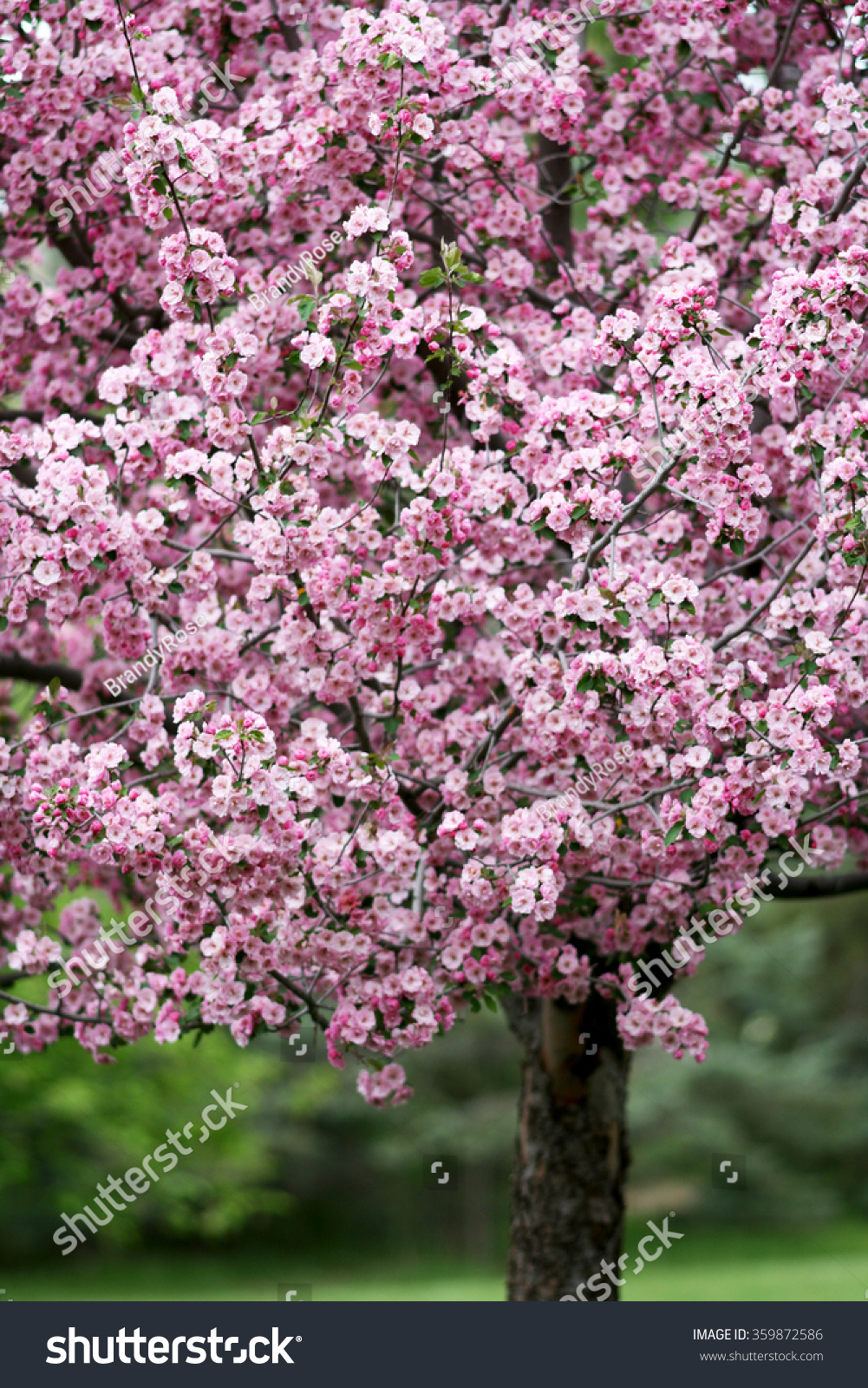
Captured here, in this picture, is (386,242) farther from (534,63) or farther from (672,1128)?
(672,1128)

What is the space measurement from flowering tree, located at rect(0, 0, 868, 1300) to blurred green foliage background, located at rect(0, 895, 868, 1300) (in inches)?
625

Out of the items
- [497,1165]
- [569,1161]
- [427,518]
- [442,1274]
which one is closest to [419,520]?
[427,518]

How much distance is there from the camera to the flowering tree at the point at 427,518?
4.05 metres

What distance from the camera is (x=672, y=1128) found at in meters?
23.1

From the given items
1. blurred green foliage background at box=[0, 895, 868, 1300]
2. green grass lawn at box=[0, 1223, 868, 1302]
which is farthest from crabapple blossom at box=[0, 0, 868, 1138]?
green grass lawn at box=[0, 1223, 868, 1302]

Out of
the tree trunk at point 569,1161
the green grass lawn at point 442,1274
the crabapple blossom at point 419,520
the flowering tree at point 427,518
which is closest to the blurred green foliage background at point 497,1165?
the green grass lawn at point 442,1274

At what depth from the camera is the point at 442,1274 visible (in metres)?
25.7

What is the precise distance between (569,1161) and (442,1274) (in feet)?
71.8

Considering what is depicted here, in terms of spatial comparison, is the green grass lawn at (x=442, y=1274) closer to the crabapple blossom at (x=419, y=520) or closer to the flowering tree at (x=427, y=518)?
the flowering tree at (x=427, y=518)

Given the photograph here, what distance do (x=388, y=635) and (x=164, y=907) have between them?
3.67 ft

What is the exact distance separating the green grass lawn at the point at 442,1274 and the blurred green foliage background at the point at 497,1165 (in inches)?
2.6

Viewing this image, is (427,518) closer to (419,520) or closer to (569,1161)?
(419,520)

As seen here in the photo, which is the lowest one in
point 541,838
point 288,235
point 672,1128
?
point 672,1128
